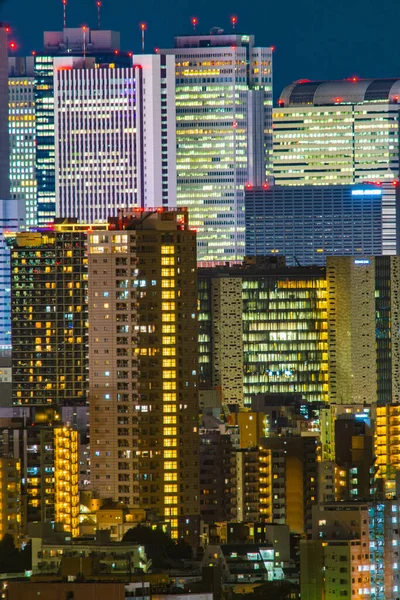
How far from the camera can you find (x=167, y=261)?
14662 centimetres

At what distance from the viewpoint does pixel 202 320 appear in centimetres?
18812

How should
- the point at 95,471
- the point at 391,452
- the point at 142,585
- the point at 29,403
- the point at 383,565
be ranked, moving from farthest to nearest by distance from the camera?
the point at 29,403, the point at 391,452, the point at 95,471, the point at 383,565, the point at 142,585

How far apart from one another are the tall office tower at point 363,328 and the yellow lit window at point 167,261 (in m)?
41.4

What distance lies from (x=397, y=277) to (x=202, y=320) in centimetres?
1347

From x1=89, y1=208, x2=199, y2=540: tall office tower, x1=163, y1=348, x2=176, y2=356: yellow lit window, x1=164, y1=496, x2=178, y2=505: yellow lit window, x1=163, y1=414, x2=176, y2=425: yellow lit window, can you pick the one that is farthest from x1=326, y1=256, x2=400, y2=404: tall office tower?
x1=164, y1=496, x2=178, y2=505: yellow lit window

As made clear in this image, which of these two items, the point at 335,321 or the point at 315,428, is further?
the point at 335,321

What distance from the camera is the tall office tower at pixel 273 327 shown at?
191m

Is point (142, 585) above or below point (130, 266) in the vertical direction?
below

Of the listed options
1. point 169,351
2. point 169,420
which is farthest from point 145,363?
point 169,420

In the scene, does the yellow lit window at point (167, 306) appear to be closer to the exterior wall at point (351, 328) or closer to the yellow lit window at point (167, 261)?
the yellow lit window at point (167, 261)

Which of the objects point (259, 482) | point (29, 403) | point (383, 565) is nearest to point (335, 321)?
point (29, 403)

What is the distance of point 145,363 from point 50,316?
44.3 meters

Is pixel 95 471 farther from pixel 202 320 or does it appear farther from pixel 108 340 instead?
pixel 202 320

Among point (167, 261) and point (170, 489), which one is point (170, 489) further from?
point (167, 261)
